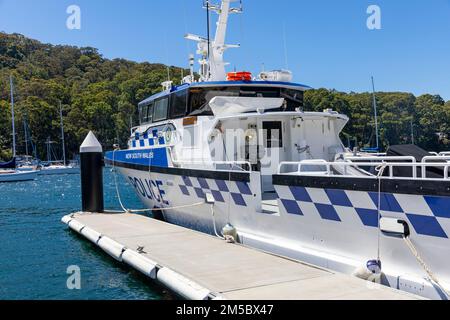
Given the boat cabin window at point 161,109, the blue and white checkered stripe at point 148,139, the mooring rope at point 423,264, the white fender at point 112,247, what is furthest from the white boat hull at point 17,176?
the mooring rope at point 423,264

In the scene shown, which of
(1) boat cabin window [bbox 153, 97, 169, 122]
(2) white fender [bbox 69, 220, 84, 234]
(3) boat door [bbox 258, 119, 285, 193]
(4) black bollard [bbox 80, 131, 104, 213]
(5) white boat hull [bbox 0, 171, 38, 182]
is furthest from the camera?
(5) white boat hull [bbox 0, 171, 38, 182]

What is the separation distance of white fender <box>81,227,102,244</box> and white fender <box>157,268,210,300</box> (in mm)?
3297

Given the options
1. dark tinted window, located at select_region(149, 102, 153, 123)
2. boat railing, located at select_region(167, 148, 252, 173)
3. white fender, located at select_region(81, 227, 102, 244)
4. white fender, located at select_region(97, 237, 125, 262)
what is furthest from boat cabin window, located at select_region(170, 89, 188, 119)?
white fender, located at select_region(97, 237, 125, 262)

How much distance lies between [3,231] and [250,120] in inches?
313

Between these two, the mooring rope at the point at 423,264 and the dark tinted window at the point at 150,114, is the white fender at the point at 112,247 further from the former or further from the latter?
the mooring rope at the point at 423,264

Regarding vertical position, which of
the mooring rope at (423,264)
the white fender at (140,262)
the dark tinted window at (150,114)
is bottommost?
the white fender at (140,262)

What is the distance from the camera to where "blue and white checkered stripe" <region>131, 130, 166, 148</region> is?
1093cm

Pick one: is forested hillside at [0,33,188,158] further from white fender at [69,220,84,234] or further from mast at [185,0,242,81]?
white fender at [69,220,84,234]

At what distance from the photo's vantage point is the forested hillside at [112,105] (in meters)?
57.4

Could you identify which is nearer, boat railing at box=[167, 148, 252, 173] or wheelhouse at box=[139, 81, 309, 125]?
boat railing at box=[167, 148, 252, 173]

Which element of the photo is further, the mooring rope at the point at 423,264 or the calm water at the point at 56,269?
the calm water at the point at 56,269

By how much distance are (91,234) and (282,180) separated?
4.72 meters

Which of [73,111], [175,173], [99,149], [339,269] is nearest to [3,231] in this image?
[99,149]

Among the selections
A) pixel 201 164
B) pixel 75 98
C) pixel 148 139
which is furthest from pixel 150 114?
pixel 75 98
